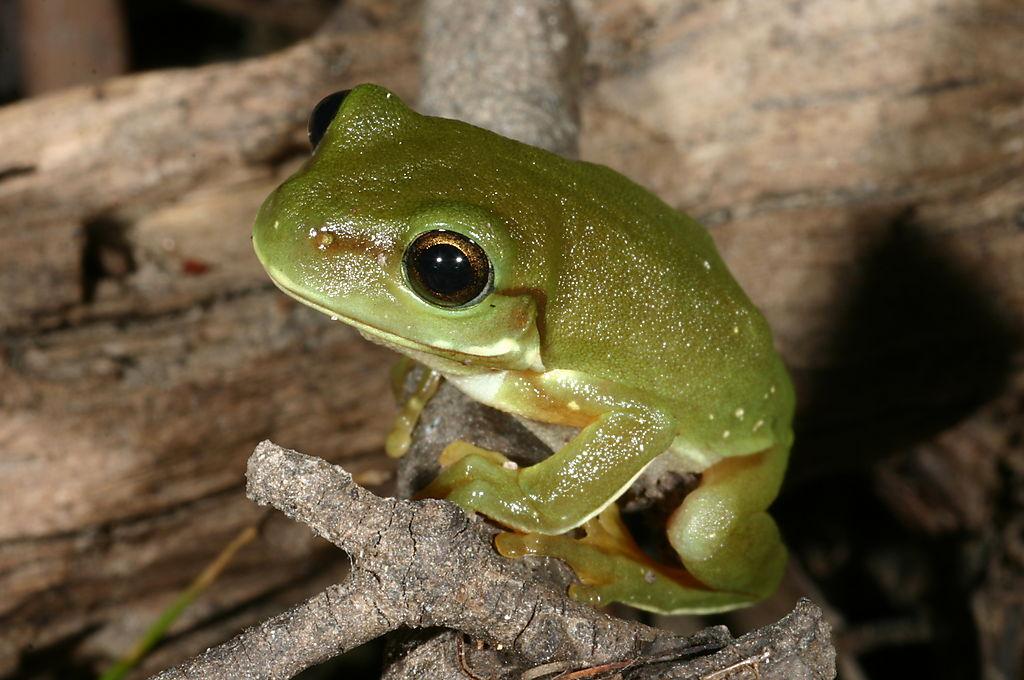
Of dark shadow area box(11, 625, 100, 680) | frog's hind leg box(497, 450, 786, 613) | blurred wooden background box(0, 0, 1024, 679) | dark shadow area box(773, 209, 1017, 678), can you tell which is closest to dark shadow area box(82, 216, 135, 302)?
blurred wooden background box(0, 0, 1024, 679)

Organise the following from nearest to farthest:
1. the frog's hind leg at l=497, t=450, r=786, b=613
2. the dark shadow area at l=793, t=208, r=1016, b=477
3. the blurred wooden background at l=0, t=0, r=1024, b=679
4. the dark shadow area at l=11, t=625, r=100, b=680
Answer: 1. the frog's hind leg at l=497, t=450, r=786, b=613
2. the blurred wooden background at l=0, t=0, r=1024, b=679
3. the dark shadow area at l=11, t=625, r=100, b=680
4. the dark shadow area at l=793, t=208, r=1016, b=477

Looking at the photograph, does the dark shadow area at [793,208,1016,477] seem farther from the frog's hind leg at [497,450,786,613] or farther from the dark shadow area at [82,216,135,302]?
the dark shadow area at [82,216,135,302]

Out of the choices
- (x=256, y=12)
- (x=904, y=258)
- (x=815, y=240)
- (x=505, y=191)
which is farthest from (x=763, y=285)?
(x=256, y=12)

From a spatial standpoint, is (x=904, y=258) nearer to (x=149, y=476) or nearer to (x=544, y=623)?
(x=544, y=623)

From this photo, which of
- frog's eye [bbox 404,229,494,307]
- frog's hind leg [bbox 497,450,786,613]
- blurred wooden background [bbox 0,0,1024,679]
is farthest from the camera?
blurred wooden background [bbox 0,0,1024,679]

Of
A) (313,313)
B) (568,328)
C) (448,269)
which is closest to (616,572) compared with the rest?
(568,328)

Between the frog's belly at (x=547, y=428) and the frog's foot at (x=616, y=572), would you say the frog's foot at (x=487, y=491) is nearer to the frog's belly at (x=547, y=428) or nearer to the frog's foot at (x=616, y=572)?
the frog's foot at (x=616, y=572)

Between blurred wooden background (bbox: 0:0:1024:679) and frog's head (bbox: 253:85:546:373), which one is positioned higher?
frog's head (bbox: 253:85:546:373)
